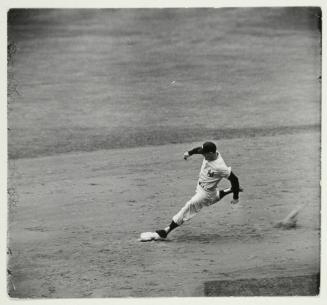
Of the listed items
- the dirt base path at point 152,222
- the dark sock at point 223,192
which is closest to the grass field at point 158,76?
the dirt base path at point 152,222

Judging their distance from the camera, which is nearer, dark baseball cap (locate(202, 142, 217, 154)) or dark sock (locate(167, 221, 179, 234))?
dark baseball cap (locate(202, 142, 217, 154))

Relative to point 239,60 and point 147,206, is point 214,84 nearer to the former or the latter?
point 239,60

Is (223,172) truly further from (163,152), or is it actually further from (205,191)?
(163,152)

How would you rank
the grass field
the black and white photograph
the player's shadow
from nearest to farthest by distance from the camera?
the black and white photograph, the player's shadow, the grass field

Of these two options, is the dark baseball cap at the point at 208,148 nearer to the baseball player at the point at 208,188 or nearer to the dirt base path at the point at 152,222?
the baseball player at the point at 208,188

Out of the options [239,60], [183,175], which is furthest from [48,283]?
[239,60]

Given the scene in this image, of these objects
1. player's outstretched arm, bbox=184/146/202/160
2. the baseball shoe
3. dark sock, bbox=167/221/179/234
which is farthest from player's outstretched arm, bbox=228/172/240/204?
the baseball shoe

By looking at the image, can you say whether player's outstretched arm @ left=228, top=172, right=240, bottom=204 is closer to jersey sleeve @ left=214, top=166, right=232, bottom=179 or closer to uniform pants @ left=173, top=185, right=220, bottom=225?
jersey sleeve @ left=214, top=166, right=232, bottom=179
